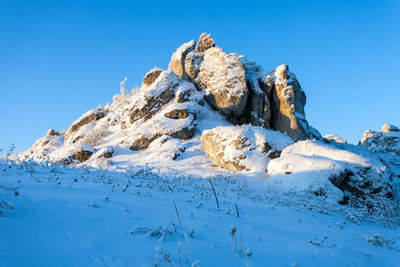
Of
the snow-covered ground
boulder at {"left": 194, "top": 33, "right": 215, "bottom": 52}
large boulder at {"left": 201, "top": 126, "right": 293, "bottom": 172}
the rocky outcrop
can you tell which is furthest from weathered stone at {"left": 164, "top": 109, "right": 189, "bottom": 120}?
the snow-covered ground

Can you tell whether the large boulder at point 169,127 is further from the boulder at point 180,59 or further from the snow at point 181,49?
the snow at point 181,49

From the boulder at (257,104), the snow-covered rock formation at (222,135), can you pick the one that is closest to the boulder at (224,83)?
the snow-covered rock formation at (222,135)

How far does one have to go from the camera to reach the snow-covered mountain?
9.98m

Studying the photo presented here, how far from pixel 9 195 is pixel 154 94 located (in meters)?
27.7

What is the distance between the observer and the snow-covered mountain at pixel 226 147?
998 centimetres

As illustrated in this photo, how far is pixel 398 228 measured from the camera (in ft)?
22.9

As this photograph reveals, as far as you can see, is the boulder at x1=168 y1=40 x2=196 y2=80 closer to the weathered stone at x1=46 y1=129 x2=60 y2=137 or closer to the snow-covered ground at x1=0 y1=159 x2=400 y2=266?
the weathered stone at x1=46 y1=129 x2=60 y2=137

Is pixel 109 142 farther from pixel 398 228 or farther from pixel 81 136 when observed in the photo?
pixel 398 228

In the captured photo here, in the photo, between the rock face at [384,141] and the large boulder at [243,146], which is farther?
the rock face at [384,141]

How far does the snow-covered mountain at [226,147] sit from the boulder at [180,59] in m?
0.16

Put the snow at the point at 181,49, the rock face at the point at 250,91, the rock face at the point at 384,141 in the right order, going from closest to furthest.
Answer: the rock face at the point at 250,91
the snow at the point at 181,49
the rock face at the point at 384,141

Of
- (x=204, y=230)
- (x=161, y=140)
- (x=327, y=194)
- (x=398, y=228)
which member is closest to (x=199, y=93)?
(x=161, y=140)

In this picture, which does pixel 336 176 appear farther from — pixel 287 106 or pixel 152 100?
pixel 152 100

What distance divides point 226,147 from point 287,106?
55.1 ft
